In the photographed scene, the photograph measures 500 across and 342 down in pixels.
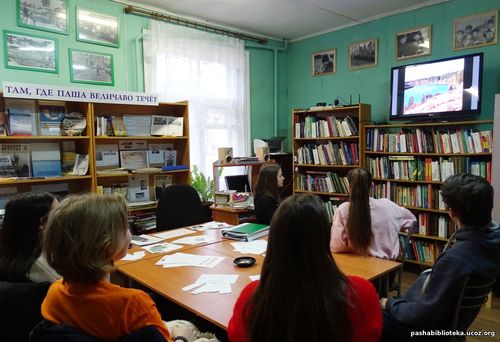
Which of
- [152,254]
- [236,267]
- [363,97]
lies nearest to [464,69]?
[363,97]

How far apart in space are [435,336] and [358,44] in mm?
3879

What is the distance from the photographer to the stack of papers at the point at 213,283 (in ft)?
5.68

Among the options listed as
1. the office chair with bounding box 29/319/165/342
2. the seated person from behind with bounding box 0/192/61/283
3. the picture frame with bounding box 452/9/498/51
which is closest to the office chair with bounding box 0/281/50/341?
the seated person from behind with bounding box 0/192/61/283

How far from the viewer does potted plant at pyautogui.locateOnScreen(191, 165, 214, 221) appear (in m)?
4.22

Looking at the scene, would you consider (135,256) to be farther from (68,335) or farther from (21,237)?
(68,335)

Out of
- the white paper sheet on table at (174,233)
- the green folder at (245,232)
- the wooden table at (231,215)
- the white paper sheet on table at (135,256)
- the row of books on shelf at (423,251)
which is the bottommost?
the row of books on shelf at (423,251)

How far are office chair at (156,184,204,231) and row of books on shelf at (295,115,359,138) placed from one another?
185cm

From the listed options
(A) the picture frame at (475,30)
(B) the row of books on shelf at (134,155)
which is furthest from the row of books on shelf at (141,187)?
(A) the picture frame at (475,30)

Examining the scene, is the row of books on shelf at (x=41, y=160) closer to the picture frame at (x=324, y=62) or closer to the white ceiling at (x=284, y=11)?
the white ceiling at (x=284, y=11)

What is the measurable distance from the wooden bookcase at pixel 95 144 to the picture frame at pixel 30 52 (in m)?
0.35

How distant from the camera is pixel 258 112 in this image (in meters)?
5.18

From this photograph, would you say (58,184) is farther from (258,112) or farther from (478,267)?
(478,267)

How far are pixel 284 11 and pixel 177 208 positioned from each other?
2611 millimetres

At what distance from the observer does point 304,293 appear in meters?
0.97
